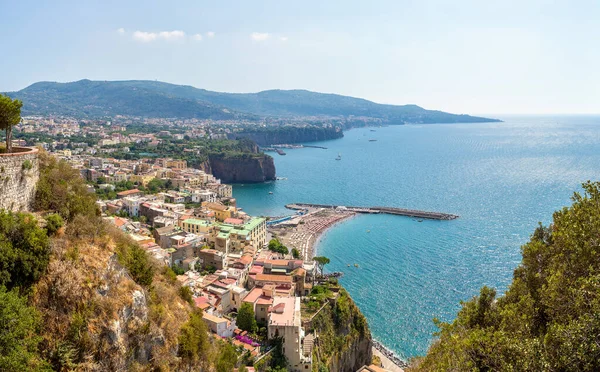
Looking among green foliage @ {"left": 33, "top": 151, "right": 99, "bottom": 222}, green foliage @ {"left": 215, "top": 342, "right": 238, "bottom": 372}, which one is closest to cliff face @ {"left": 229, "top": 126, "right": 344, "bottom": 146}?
green foliage @ {"left": 215, "top": 342, "right": 238, "bottom": 372}

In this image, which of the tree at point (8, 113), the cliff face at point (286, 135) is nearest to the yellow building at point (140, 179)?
the tree at point (8, 113)

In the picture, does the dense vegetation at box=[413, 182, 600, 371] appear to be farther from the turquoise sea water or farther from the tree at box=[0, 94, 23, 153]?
the turquoise sea water

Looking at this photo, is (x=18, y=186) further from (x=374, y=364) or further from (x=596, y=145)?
(x=596, y=145)

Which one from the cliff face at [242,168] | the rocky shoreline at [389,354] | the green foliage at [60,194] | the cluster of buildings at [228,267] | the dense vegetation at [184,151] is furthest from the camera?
the cliff face at [242,168]

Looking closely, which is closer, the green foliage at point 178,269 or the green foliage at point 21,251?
the green foliage at point 21,251

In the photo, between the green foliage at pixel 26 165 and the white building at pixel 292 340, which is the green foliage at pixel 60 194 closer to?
the green foliage at pixel 26 165

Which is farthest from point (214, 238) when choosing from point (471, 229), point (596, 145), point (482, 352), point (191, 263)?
point (596, 145)
